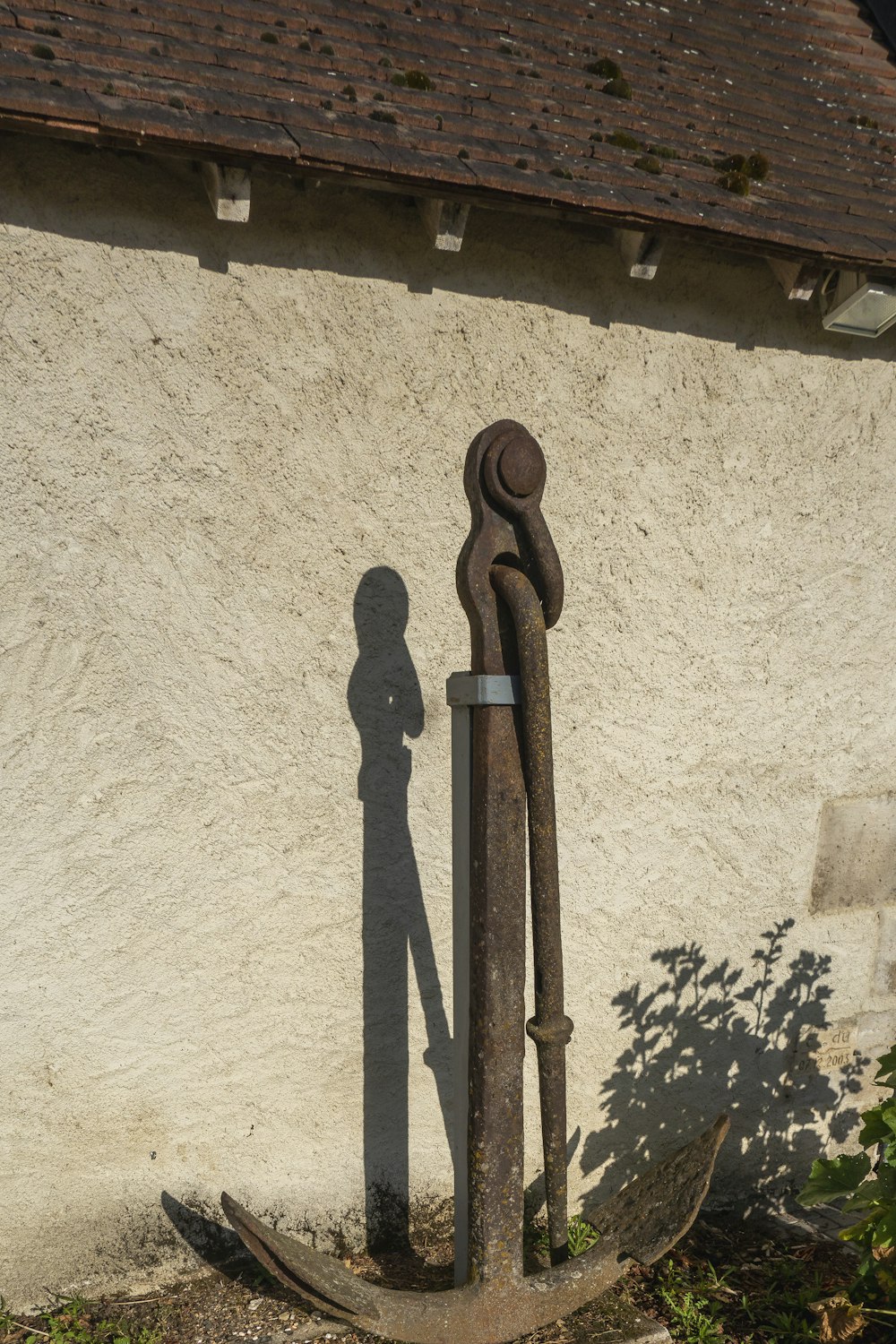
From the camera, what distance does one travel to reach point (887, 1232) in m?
2.33

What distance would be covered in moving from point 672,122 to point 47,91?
1742 millimetres

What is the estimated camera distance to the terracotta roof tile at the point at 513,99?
2.16 metres

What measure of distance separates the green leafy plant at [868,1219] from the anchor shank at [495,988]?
0.88 meters

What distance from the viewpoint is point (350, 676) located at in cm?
266

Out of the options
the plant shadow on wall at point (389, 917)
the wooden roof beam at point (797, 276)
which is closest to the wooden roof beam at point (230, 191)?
the plant shadow on wall at point (389, 917)

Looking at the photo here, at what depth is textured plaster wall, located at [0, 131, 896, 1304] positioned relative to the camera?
7.86 ft

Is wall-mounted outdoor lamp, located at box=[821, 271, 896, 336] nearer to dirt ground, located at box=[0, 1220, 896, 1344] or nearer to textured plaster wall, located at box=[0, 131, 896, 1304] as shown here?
textured plaster wall, located at box=[0, 131, 896, 1304]

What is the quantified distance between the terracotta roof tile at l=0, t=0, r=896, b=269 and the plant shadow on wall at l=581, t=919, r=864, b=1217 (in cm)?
219

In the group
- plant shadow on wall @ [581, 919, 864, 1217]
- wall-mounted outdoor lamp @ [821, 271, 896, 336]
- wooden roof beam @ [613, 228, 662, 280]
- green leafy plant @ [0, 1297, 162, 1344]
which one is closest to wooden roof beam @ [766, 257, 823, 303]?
wall-mounted outdoor lamp @ [821, 271, 896, 336]

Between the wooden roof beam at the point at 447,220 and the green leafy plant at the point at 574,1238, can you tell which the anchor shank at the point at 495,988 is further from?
the wooden roof beam at the point at 447,220

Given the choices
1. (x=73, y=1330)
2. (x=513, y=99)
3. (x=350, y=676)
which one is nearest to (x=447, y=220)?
(x=513, y=99)

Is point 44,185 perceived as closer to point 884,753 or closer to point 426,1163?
point 426,1163

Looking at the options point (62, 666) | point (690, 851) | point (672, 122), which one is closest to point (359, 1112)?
point (690, 851)

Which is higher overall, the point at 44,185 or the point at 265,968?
the point at 44,185
